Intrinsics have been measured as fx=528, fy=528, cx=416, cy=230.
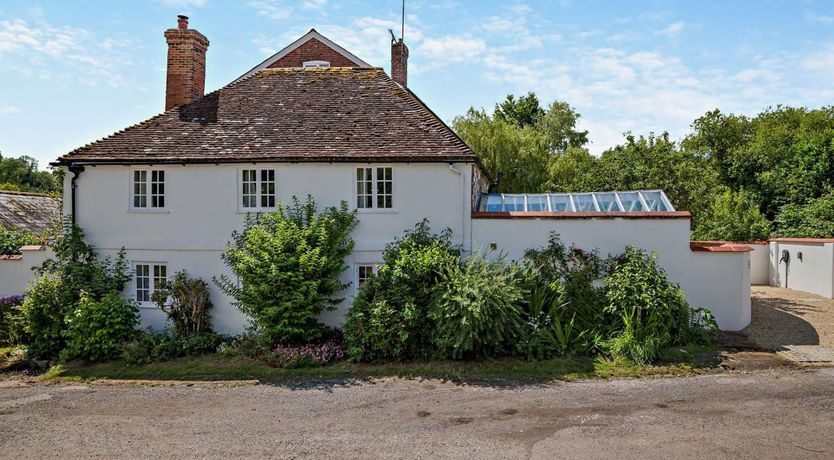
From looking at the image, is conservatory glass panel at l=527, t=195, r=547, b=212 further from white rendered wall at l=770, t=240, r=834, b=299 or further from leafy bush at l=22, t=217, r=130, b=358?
leafy bush at l=22, t=217, r=130, b=358

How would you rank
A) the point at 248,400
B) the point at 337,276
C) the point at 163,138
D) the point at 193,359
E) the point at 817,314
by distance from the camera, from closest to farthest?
the point at 248,400 < the point at 193,359 < the point at 337,276 < the point at 163,138 < the point at 817,314

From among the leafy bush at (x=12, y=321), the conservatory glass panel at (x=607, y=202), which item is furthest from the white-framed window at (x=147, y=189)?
the conservatory glass panel at (x=607, y=202)

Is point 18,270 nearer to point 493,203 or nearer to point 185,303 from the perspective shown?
point 185,303

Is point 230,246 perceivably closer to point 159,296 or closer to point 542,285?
point 159,296

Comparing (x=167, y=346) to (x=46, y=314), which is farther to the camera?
(x=46, y=314)

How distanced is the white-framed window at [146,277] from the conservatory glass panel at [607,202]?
12296mm

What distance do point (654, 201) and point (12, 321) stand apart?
17.7 metres

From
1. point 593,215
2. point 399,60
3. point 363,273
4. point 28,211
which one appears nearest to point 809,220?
point 593,215

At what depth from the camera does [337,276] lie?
13.7 meters

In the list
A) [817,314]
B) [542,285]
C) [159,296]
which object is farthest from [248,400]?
[817,314]

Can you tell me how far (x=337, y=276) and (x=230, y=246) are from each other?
2.81 meters

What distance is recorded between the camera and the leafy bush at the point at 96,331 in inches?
504

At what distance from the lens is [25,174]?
71188 mm

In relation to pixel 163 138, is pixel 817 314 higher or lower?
lower
